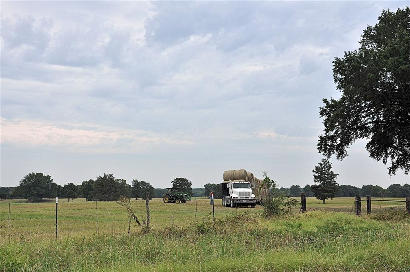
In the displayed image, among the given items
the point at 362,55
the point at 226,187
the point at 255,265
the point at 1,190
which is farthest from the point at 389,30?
the point at 1,190

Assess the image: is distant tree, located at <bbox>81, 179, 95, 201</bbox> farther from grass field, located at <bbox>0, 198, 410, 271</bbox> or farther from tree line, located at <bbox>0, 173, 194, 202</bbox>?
grass field, located at <bbox>0, 198, 410, 271</bbox>

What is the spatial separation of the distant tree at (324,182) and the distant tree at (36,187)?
94.3m

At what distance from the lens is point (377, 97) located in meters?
34.8

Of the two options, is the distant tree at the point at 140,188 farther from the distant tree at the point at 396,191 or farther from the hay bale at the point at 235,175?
the hay bale at the point at 235,175

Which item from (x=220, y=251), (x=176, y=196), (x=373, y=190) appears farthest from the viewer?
(x=373, y=190)

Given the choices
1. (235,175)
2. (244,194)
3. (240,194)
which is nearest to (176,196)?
(235,175)

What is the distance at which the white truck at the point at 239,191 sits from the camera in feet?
157

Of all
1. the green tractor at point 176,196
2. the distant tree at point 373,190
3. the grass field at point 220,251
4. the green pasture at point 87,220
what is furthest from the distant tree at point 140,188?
the grass field at point 220,251

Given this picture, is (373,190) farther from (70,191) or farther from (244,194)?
(244,194)

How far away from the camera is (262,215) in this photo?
2338 cm

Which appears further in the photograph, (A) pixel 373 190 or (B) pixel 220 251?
(A) pixel 373 190

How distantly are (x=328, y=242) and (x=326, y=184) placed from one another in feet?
206

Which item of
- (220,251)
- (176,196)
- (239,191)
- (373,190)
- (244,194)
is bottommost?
(373,190)

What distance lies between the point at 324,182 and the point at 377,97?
141ft
